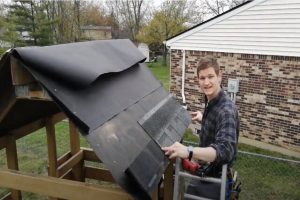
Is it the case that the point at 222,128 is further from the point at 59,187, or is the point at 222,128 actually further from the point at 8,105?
the point at 8,105

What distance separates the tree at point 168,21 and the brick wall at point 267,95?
75.6ft

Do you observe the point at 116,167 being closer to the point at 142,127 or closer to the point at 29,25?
the point at 142,127

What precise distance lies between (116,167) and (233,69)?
8432mm

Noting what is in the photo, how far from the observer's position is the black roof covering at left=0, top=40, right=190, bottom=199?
230cm

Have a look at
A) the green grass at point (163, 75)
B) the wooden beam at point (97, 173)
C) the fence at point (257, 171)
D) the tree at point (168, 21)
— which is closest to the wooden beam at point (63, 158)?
the wooden beam at point (97, 173)

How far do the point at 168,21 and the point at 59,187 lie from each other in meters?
31.3

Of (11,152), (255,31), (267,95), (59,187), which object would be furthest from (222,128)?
(255,31)

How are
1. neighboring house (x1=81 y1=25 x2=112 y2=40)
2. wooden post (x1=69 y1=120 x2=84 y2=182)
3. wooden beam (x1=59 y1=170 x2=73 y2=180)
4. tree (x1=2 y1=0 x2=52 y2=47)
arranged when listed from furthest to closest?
1. neighboring house (x1=81 y1=25 x2=112 y2=40)
2. tree (x1=2 y1=0 x2=52 y2=47)
3. wooden post (x1=69 y1=120 x2=84 y2=182)
4. wooden beam (x1=59 y1=170 x2=73 y2=180)

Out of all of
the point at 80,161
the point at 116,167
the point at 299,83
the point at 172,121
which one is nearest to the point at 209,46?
the point at 299,83

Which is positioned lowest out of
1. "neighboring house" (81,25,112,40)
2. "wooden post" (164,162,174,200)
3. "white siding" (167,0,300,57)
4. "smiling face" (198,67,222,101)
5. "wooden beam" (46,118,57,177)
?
"wooden post" (164,162,174,200)

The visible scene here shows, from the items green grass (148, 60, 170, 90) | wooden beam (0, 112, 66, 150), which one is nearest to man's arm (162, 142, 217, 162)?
wooden beam (0, 112, 66, 150)

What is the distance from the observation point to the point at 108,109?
9.01ft

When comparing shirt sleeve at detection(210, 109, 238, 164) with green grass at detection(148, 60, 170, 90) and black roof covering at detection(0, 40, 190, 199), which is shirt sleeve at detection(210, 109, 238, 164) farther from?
→ green grass at detection(148, 60, 170, 90)

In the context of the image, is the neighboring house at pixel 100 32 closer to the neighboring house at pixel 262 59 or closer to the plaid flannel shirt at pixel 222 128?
the neighboring house at pixel 262 59
